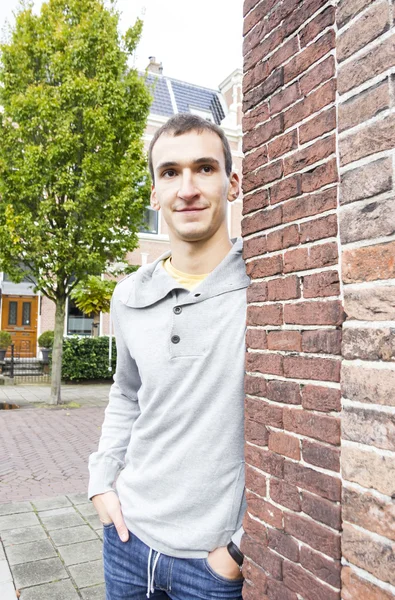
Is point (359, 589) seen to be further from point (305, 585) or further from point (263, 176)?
point (263, 176)

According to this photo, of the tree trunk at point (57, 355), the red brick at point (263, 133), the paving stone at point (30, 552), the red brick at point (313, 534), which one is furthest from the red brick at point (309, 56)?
the tree trunk at point (57, 355)

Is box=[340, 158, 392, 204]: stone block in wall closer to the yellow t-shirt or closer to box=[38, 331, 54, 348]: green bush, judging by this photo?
the yellow t-shirt

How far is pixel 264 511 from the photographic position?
1537 millimetres

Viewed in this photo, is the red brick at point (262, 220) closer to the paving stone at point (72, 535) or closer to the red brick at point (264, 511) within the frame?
the red brick at point (264, 511)

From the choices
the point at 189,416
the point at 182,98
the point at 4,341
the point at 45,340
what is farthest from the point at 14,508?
the point at 182,98

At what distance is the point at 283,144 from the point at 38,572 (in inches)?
135

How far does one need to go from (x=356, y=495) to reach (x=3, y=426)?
28.9ft

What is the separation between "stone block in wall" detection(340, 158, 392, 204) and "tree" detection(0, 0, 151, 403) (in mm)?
9682

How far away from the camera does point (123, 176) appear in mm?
10719

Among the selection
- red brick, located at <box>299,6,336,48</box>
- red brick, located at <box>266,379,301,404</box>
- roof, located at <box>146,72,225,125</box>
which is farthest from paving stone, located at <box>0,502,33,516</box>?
roof, located at <box>146,72,225,125</box>

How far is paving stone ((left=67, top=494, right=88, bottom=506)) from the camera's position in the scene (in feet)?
16.5

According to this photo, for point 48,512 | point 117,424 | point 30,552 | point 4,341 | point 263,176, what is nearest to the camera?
point 263,176

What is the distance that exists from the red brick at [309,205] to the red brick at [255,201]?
0.12 m

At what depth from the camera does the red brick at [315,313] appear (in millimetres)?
1318
